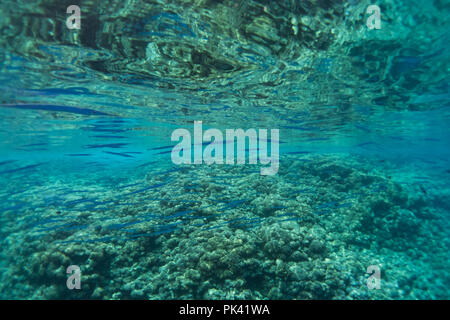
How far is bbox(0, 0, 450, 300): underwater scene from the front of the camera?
6145mm

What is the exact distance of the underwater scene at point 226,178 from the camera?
614 cm

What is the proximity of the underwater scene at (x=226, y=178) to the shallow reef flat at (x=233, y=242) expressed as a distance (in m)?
0.06

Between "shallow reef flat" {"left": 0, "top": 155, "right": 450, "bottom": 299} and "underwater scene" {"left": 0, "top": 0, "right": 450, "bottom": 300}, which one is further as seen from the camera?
"shallow reef flat" {"left": 0, "top": 155, "right": 450, "bottom": 299}

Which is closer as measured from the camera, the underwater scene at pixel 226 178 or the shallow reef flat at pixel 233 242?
the underwater scene at pixel 226 178

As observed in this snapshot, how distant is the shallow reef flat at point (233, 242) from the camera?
6.47m

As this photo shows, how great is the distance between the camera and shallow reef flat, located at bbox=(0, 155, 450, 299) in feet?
21.2

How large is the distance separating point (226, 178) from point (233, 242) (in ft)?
22.0

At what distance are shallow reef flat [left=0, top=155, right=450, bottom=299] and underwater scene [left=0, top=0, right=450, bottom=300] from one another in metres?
0.06

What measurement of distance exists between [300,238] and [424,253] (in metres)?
6.22

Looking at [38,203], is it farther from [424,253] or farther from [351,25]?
[424,253]

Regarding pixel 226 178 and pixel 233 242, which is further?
pixel 226 178

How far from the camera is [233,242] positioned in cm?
737

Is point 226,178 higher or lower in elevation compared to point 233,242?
higher

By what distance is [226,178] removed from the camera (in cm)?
1385
